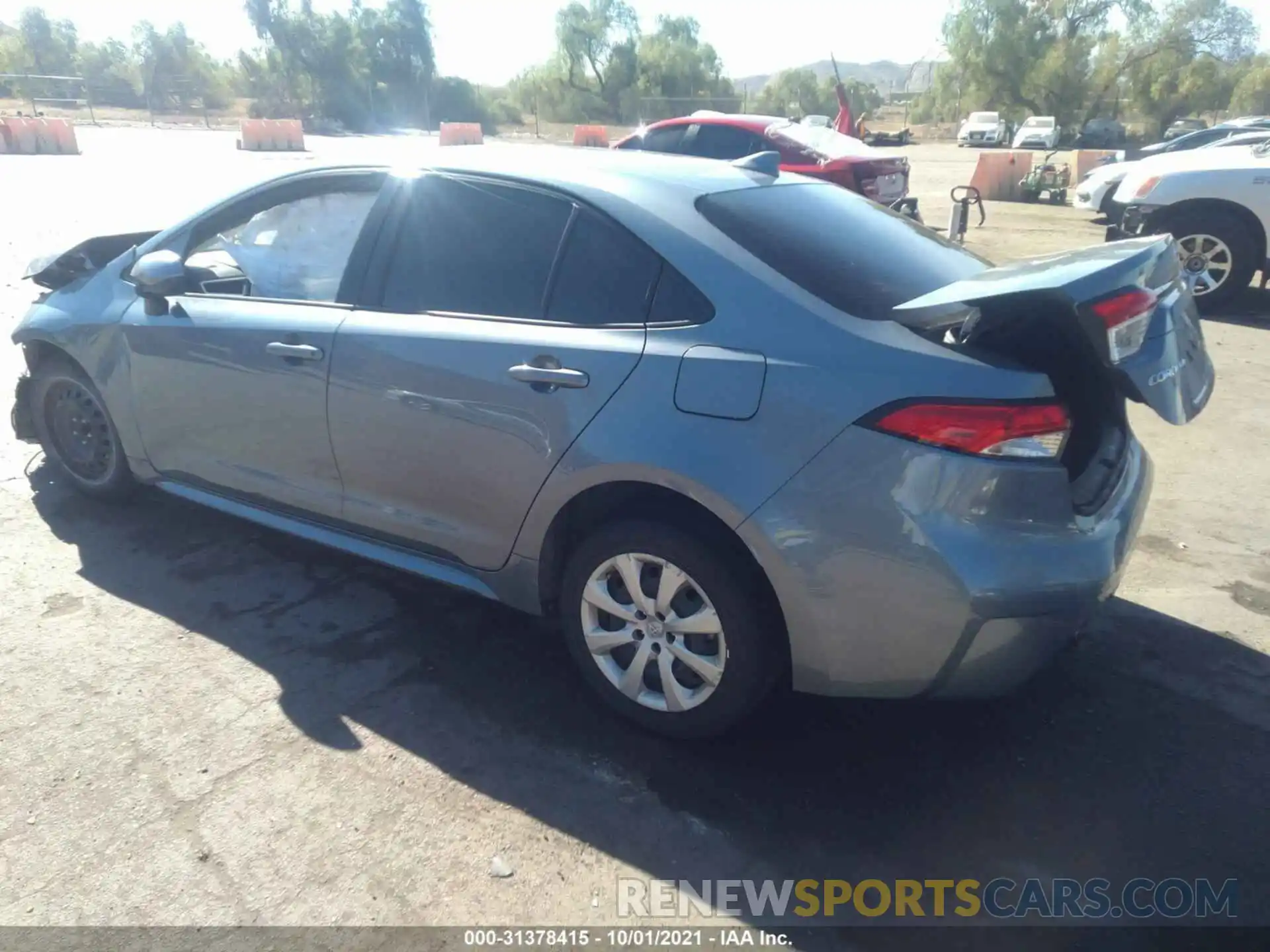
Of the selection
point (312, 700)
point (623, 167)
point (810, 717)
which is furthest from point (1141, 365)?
point (312, 700)

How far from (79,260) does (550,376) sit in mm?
3076

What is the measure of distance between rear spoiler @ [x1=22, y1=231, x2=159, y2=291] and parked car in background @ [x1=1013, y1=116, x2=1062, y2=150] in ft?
142

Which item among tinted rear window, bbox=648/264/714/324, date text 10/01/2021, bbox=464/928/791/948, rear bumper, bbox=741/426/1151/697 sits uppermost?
tinted rear window, bbox=648/264/714/324

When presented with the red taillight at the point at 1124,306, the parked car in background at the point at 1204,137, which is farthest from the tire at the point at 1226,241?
the parked car in background at the point at 1204,137

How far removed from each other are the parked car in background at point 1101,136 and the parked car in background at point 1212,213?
42766mm

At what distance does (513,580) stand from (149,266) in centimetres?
201

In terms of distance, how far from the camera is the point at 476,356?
2.99m

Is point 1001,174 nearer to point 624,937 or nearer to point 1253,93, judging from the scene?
point 624,937

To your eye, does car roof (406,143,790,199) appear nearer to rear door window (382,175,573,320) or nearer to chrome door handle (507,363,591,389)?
rear door window (382,175,573,320)

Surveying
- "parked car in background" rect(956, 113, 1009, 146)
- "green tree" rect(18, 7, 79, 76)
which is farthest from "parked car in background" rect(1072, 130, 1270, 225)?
"green tree" rect(18, 7, 79, 76)

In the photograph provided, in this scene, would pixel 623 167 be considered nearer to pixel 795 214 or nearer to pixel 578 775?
pixel 795 214

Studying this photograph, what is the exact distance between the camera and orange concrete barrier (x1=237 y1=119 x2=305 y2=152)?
31.5m

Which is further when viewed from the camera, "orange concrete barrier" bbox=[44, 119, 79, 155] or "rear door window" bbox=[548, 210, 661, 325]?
"orange concrete barrier" bbox=[44, 119, 79, 155]

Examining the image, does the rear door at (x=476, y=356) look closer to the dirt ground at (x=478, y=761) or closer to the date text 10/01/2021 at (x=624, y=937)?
the dirt ground at (x=478, y=761)
